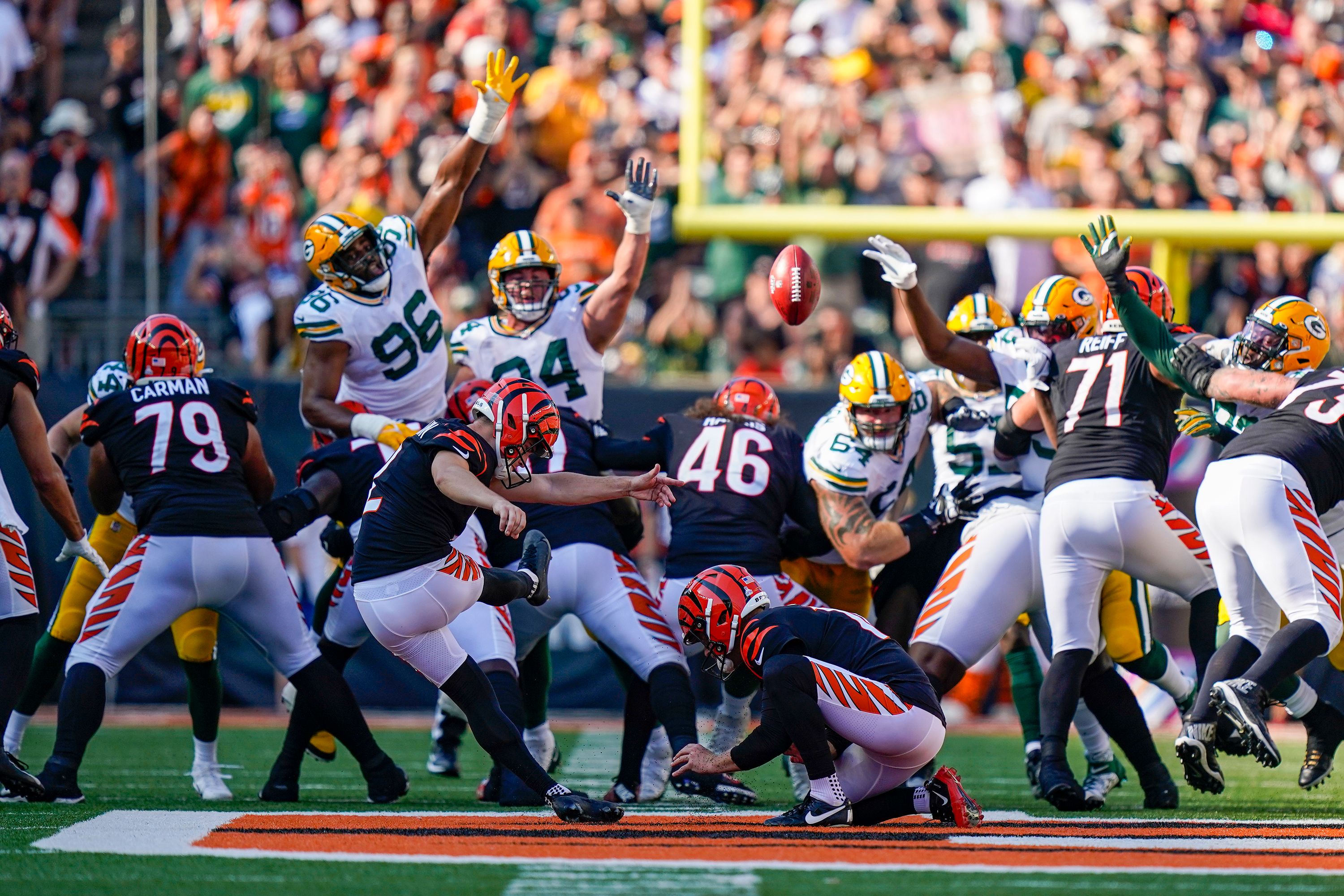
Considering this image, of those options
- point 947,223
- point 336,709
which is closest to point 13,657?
point 336,709

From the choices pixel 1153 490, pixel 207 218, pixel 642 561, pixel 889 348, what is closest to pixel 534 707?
pixel 1153 490

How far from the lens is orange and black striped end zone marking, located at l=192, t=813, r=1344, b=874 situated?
4262 millimetres

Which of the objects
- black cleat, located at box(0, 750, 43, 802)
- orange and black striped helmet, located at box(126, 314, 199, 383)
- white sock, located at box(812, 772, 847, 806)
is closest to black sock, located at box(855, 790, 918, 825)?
white sock, located at box(812, 772, 847, 806)

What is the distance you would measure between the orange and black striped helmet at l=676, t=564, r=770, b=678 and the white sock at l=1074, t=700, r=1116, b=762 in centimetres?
177

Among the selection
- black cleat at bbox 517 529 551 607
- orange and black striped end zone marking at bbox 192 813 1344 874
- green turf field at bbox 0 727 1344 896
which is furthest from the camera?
black cleat at bbox 517 529 551 607

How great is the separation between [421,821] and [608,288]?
2.74m

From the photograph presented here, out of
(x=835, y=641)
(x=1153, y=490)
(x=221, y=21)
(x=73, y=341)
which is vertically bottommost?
(x=835, y=641)

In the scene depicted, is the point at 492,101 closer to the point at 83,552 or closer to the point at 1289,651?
the point at 83,552

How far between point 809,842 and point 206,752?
8.75 ft

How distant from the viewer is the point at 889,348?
10609 mm

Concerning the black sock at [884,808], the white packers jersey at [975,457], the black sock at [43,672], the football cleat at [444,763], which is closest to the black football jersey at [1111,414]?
the white packers jersey at [975,457]

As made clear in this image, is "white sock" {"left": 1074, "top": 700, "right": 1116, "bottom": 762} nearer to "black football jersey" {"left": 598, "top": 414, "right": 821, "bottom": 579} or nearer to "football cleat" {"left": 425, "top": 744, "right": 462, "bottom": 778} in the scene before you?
"black football jersey" {"left": 598, "top": 414, "right": 821, "bottom": 579}

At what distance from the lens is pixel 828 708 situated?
5070 millimetres

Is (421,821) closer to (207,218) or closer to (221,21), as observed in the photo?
(207,218)
